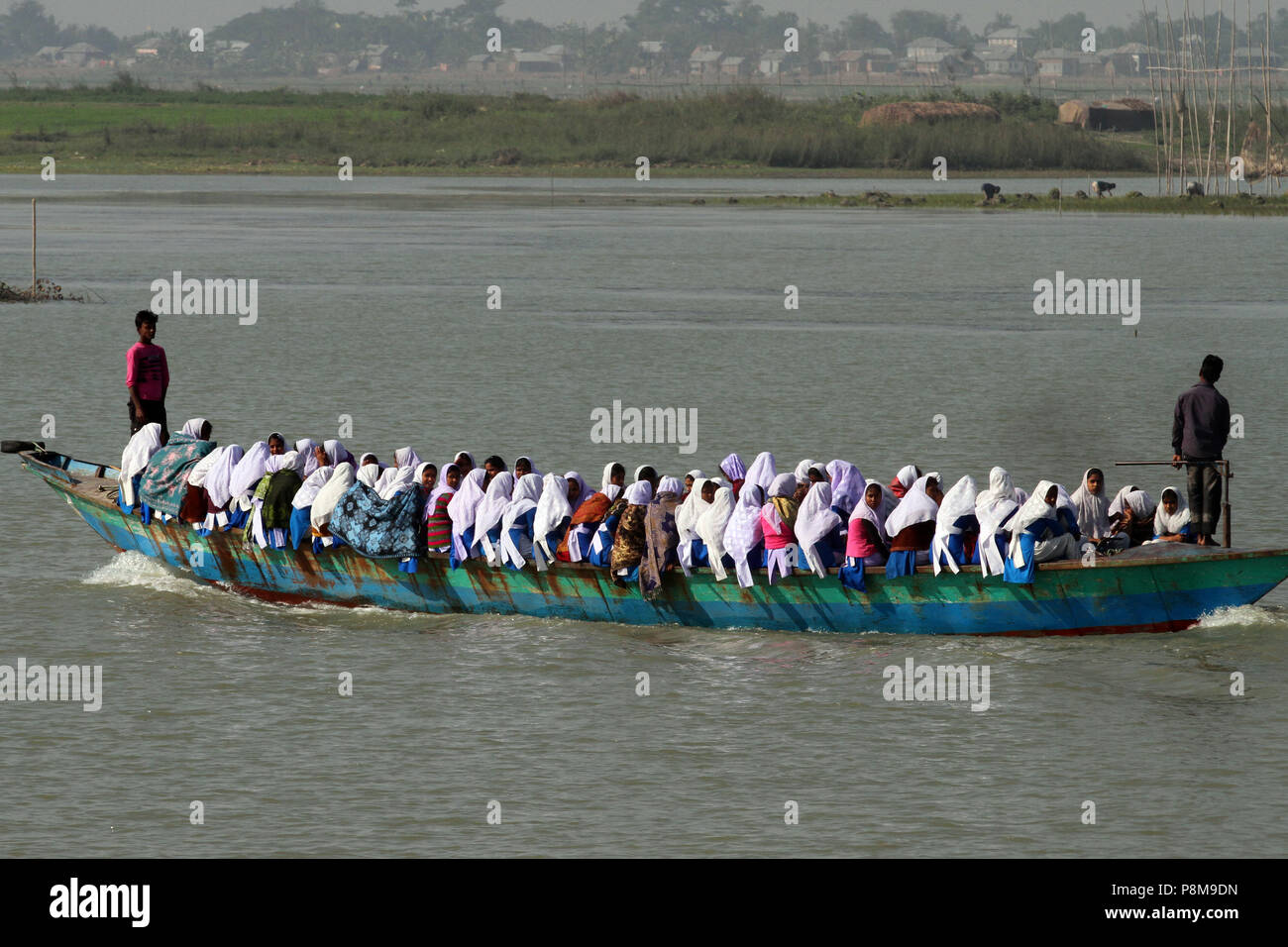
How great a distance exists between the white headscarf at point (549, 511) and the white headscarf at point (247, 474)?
338 centimetres

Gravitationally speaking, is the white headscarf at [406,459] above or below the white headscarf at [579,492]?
above

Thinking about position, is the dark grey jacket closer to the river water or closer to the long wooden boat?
the long wooden boat

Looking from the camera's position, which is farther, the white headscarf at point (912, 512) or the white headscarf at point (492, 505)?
the white headscarf at point (492, 505)

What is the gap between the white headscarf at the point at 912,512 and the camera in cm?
1914

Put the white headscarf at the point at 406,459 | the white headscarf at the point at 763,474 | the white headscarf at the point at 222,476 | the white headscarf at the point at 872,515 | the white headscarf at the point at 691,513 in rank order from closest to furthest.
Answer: the white headscarf at the point at 872,515 → the white headscarf at the point at 691,513 → the white headscarf at the point at 763,474 → the white headscarf at the point at 406,459 → the white headscarf at the point at 222,476

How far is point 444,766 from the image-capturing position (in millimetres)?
16688

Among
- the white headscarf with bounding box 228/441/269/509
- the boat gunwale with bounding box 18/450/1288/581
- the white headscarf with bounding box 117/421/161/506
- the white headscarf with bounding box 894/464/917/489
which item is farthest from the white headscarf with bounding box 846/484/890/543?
the white headscarf with bounding box 117/421/161/506

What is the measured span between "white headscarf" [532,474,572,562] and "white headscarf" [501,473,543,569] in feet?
0.34

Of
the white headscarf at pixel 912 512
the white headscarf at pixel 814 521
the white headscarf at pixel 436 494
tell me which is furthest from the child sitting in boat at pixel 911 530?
the white headscarf at pixel 436 494

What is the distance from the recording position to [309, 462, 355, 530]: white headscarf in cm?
2094

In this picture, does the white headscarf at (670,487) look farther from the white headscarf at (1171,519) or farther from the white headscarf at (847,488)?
the white headscarf at (1171,519)

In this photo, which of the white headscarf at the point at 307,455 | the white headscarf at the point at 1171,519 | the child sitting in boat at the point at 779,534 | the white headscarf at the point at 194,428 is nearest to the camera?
the child sitting in boat at the point at 779,534

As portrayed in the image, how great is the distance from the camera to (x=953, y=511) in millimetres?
18922
